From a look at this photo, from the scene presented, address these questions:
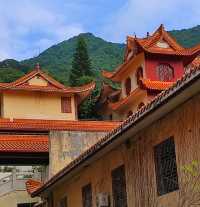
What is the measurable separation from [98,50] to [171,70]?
171 feet

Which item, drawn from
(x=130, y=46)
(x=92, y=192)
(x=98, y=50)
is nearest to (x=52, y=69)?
(x=98, y=50)

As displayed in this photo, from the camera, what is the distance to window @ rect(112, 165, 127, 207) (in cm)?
1477

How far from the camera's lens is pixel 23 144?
25.2 metres

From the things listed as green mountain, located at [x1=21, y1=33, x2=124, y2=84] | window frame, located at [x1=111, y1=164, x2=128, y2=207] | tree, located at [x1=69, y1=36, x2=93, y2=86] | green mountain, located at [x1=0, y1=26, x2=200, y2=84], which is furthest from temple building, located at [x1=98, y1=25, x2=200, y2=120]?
green mountain, located at [x1=21, y1=33, x2=124, y2=84]

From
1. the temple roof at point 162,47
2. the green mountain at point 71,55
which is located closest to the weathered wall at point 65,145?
the temple roof at point 162,47

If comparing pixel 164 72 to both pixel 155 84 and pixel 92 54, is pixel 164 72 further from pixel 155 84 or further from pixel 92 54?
pixel 92 54

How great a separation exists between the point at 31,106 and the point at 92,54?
49205mm

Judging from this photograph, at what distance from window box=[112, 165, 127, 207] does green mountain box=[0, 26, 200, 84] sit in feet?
191

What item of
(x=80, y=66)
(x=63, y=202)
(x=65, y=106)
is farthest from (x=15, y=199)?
(x=80, y=66)

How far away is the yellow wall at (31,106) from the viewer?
138ft

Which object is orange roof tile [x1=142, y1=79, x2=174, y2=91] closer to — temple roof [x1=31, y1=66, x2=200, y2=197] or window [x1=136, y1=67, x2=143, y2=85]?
window [x1=136, y1=67, x2=143, y2=85]

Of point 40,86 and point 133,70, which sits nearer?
point 40,86

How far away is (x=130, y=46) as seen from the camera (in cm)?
4331

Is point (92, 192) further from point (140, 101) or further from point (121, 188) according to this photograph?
point (140, 101)
